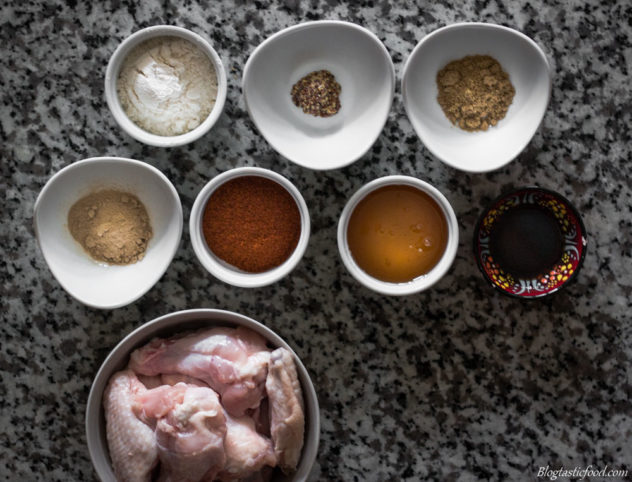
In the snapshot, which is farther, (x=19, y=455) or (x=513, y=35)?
(x=19, y=455)

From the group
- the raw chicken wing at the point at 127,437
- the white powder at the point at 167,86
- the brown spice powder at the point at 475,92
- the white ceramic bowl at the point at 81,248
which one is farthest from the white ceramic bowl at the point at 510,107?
the raw chicken wing at the point at 127,437

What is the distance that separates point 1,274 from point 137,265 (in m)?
0.32

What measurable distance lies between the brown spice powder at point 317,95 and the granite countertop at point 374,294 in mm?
119

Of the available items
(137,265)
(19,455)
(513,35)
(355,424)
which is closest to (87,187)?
(137,265)

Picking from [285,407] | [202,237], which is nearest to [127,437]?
[285,407]

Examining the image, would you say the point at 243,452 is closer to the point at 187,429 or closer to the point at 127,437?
the point at 187,429

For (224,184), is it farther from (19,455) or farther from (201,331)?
(19,455)

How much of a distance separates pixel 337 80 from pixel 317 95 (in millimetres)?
59

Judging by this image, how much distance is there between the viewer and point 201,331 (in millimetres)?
1183

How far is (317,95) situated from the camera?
1253mm

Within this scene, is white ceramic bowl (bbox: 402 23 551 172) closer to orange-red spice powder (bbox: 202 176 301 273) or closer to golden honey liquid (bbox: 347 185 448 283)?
golden honey liquid (bbox: 347 185 448 283)

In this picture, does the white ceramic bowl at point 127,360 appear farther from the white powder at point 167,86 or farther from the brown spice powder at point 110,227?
the white powder at point 167,86

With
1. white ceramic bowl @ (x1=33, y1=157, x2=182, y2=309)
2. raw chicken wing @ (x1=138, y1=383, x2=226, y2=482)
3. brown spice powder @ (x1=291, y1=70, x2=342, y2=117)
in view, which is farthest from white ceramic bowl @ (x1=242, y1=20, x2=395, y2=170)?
raw chicken wing @ (x1=138, y1=383, x2=226, y2=482)

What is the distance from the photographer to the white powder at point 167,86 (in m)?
1.19
